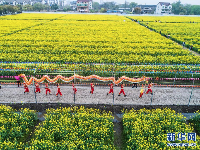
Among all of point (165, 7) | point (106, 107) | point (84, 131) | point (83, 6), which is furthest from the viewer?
point (83, 6)

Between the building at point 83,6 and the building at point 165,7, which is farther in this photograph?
the building at point 83,6

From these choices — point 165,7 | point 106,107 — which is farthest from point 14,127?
point 165,7

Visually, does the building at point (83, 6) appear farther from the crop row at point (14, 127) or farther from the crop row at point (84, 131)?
the crop row at point (84, 131)

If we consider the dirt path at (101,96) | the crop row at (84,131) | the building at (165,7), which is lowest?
the crop row at (84,131)

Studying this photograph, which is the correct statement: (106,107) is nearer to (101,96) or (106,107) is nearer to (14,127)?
(101,96)

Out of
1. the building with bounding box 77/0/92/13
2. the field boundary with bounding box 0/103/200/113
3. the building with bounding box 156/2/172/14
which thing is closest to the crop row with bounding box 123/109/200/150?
the field boundary with bounding box 0/103/200/113

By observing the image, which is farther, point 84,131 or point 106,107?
point 106,107

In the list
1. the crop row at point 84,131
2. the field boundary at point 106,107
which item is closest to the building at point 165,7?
the field boundary at point 106,107

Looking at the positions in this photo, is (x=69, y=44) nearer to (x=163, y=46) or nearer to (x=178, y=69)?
(x=163, y=46)

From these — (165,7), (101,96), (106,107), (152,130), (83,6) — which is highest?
(83,6)

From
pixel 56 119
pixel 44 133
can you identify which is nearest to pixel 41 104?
pixel 56 119
